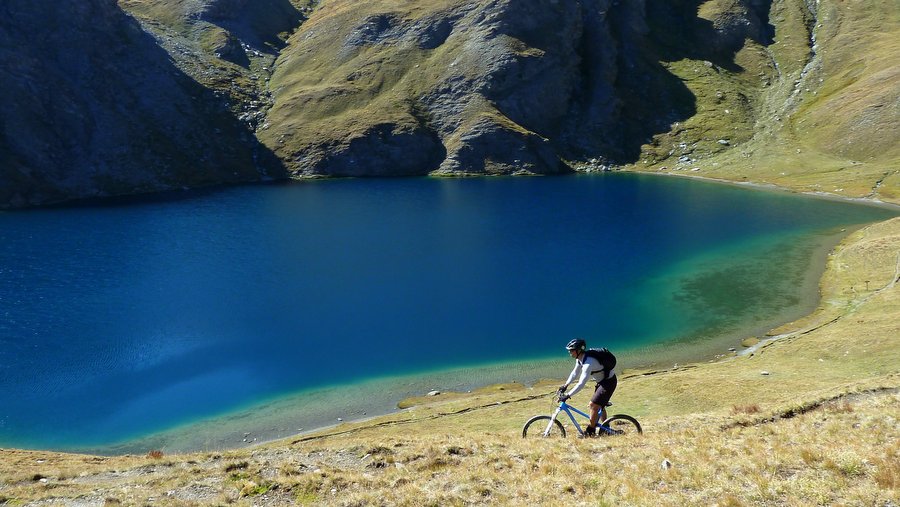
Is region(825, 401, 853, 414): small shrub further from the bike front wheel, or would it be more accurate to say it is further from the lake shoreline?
the lake shoreline

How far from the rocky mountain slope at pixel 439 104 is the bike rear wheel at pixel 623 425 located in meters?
127

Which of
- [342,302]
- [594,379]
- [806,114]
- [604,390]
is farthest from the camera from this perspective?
[806,114]

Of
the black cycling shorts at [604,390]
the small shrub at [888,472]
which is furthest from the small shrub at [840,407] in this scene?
the black cycling shorts at [604,390]

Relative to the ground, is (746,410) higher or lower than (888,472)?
lower

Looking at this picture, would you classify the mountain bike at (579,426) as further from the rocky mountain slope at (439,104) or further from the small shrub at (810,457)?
the rocky mountain slope at (439,104)

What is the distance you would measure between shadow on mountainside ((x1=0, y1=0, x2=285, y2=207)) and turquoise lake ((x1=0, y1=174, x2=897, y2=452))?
107 ft

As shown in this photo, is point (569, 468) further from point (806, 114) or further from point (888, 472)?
point (806, 114)

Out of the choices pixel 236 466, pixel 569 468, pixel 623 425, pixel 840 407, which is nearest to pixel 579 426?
pixel 623 425

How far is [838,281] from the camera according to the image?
6356cm

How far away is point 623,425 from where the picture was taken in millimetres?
21406

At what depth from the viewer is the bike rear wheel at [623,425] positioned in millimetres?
20703

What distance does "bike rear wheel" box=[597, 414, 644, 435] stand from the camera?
2070 centimetres

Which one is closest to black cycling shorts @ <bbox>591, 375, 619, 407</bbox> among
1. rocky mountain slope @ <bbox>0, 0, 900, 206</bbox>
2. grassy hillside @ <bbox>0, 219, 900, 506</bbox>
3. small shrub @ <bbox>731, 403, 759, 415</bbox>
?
grassy hillside @ <bbox>0, 219, 900, 506</bbox>

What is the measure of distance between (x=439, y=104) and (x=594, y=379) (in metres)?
164
